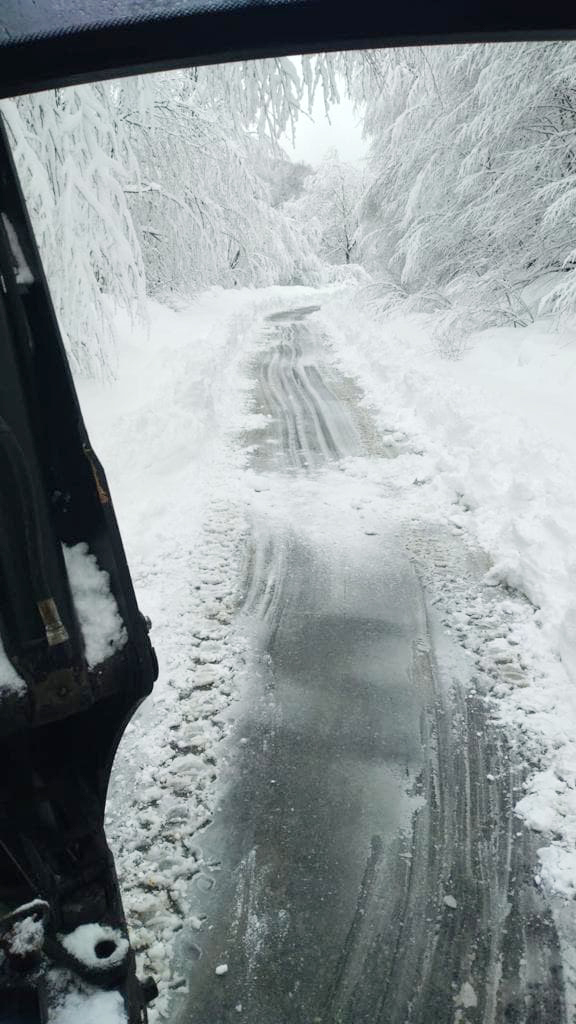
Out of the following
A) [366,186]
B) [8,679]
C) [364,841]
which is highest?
[366,186]

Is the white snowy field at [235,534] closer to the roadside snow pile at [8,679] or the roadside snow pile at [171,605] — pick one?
the roadside snow pile at [171,605]

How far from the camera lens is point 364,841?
3.06 m

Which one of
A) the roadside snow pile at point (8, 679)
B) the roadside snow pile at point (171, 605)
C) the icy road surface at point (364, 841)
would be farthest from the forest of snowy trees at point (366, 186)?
the roadside snow pile at point (8, 679)

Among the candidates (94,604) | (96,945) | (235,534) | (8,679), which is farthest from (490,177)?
(96,945)

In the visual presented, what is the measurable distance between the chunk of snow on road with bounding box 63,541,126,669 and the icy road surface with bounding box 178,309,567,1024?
1.84 meters

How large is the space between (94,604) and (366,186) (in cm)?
2129

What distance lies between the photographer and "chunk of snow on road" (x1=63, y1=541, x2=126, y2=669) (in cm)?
162

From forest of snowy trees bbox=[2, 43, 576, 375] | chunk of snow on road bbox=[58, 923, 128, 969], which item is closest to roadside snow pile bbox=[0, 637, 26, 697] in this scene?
chunk of snow on road bbox=[58, 923, 128, 969]

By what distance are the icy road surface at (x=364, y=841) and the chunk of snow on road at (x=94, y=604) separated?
72.4 inches

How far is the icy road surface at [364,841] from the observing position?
244 centimetres

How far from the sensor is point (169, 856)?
302 cm

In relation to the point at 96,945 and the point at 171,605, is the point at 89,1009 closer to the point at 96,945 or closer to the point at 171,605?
the point at 96,945

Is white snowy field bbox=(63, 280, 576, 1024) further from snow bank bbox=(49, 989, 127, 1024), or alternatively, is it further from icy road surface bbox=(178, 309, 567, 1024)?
snow bank bbox=(49, 989, 127, 1024)

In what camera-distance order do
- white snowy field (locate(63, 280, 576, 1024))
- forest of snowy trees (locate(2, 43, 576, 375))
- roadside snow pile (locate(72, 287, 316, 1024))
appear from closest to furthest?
roadside snow pile (locate(72, 287, 316, 1024))
white snowy field (locate(63, 280, 576, 1024))
forest of snowy trees (locate(2, 43, 576, 375))
